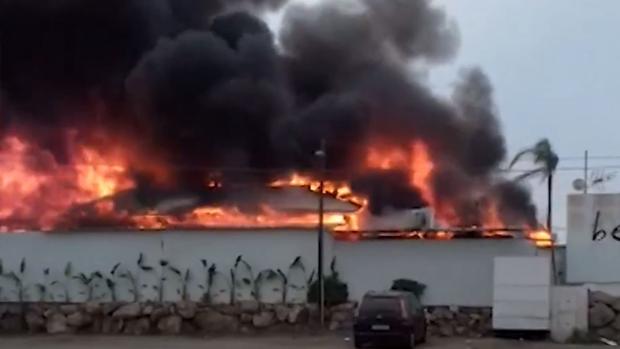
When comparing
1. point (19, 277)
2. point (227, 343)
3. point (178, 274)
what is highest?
point (178, 274)

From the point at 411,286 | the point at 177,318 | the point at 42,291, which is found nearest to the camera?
the point at 411,286

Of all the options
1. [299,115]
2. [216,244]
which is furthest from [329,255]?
[299,115]

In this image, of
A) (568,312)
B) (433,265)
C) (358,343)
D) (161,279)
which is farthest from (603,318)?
(161,279)

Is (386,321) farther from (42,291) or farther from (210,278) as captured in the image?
(42,291)

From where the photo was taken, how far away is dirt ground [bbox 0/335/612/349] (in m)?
30.9

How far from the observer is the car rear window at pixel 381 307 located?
29578 mm

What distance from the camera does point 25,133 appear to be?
47688 millimetres

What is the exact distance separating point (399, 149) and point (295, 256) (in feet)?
40.5

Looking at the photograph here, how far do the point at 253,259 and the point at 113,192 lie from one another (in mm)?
10691

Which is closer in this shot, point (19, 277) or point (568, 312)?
point (568, 312)

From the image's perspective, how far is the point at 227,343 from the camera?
106 feet

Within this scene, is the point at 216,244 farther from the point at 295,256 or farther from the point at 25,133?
the point at 25,133

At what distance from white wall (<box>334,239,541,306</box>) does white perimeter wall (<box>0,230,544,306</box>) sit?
0.03 m

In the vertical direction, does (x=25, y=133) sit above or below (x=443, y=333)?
above
